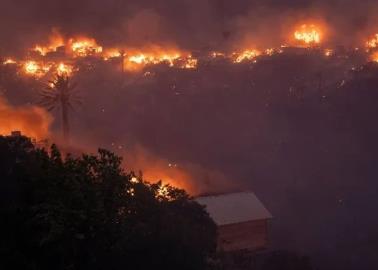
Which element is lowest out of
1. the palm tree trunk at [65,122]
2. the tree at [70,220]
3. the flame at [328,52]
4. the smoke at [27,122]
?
the tree at [70,220]

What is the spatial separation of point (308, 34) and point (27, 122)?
84.7m

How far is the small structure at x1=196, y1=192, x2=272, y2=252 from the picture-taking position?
1387 inches

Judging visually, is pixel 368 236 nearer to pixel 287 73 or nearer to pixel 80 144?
pixel 80 144

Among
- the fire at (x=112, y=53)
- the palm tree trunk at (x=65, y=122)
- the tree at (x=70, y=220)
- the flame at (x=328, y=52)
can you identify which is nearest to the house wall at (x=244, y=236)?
the palm tree trunk at (x=65, y=122)

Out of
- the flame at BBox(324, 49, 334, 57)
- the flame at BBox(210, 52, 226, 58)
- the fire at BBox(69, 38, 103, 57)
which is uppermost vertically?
the fire at BBox(69, 38, 103, 57)

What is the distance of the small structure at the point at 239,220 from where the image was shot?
116ft

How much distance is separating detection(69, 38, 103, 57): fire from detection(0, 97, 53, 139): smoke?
5614 cm

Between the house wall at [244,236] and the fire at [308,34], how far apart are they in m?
91.4

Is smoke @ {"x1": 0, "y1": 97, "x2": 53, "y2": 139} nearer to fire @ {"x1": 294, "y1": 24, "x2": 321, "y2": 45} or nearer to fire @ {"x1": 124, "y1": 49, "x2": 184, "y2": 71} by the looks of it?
fire @ {"x1": 124, "y1": 49, "x2": 184, "y2": 71}

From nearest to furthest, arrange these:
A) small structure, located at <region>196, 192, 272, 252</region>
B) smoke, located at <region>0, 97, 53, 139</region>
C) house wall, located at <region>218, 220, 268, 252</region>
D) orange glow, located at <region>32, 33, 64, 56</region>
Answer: house wall, located at <region>218, 220, 268, 252</region>
small structure, located at <region>196, 192, 272, 252</region>
smoke, located at <region>0, 97, 53, 139</region>
orange glow, located at <region>32, 33, 64, 56</region>

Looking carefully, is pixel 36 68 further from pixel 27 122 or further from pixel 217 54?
pixel 27 122

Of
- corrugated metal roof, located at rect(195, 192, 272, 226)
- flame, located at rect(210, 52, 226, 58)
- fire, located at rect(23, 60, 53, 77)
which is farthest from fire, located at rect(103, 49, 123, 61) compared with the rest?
corrugated metal roof, located at rect(195, 192, 272, 226)

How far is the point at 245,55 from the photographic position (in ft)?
352

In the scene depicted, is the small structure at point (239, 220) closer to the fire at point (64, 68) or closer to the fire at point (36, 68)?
the fire at point (64, 68)
